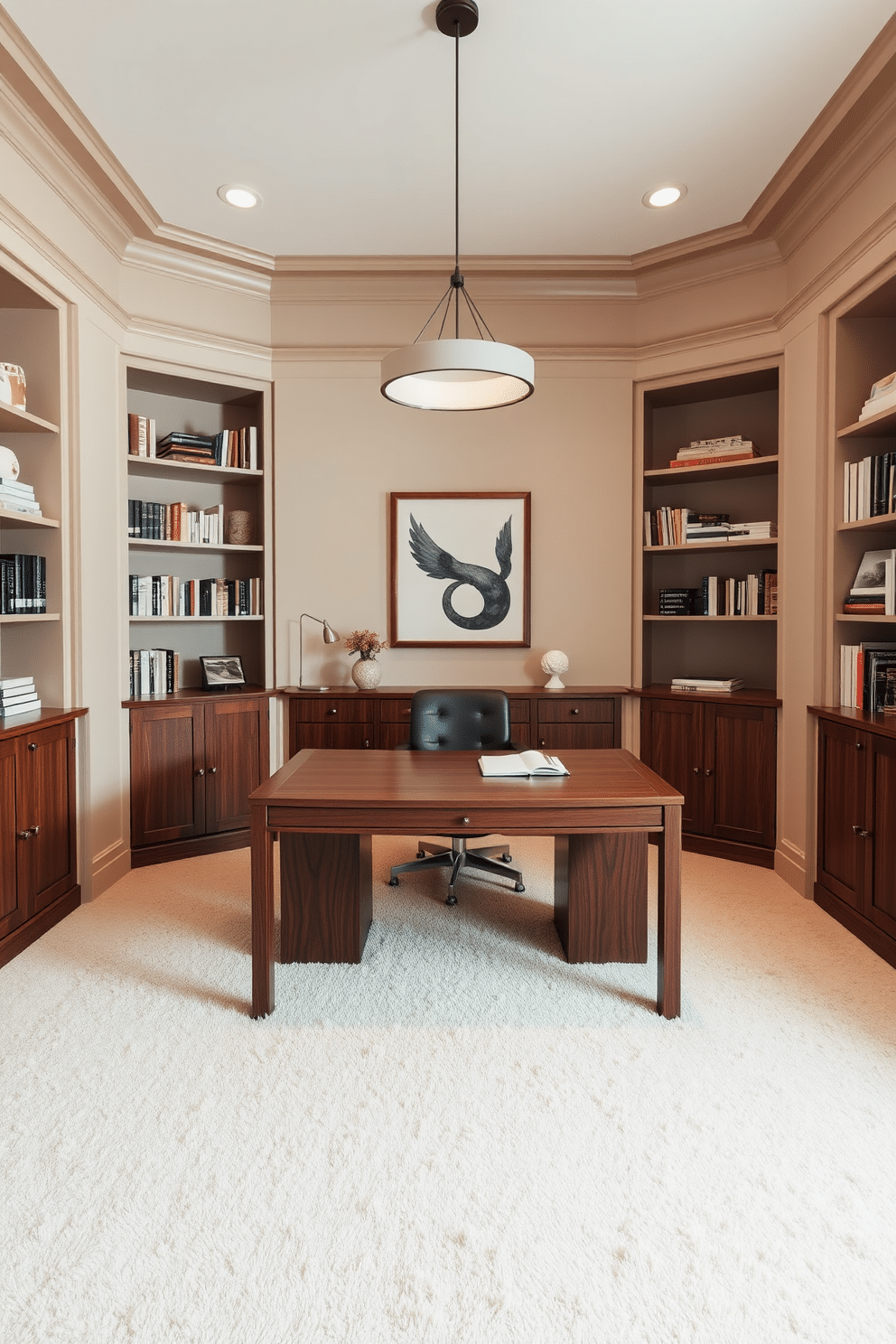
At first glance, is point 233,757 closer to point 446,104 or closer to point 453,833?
point 453,833

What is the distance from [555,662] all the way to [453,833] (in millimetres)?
2149

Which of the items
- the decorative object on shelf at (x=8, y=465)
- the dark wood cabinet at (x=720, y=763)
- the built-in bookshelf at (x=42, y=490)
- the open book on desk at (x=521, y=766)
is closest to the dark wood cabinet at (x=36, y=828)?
the built-in bookshelf at (x=42, y=490)

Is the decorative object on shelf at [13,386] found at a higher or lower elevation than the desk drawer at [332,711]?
higher

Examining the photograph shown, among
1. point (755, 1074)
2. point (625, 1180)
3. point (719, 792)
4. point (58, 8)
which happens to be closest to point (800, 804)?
point (719, 792)

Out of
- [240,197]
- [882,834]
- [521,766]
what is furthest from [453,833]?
[240,197]

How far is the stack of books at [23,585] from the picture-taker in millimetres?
3307

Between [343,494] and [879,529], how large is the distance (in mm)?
2941

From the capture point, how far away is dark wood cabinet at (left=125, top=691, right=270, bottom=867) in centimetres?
412

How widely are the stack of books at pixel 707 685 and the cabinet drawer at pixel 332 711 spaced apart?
6.03 feet

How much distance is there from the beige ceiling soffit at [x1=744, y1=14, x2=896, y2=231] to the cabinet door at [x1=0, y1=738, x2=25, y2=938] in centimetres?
408

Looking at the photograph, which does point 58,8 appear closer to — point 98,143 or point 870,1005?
point 98,143

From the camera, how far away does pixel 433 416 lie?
186 inches

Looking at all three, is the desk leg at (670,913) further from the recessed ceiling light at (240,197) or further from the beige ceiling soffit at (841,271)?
the recessed ceiling light at (240,197)

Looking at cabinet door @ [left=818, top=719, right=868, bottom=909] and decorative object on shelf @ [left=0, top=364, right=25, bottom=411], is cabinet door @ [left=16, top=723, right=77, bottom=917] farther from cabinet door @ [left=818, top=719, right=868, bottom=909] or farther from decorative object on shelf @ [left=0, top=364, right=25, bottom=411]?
cabinet door @ [left=818, top=719, right=868, bottom=909]
